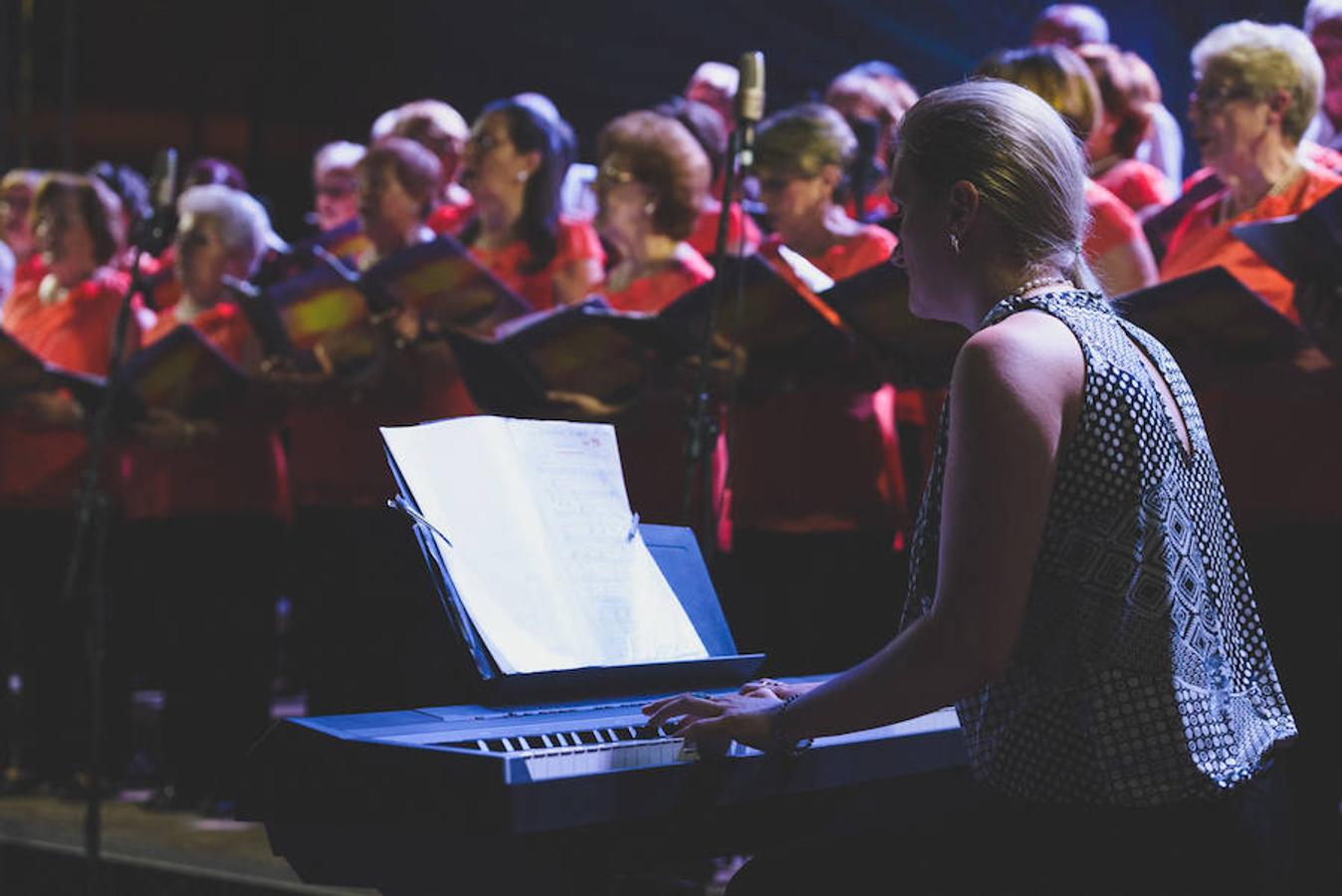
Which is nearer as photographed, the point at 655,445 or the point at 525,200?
the point at 655,445

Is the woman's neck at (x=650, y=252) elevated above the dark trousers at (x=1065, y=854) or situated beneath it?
elevated above

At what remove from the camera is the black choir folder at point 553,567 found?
1.85 metres

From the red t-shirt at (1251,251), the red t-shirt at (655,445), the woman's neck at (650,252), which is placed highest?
the red t-shirt at (1251,251)

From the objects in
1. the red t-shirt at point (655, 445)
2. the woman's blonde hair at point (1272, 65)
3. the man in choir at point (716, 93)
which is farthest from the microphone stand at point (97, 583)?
the woman's blonde hair at point (1272, 65)

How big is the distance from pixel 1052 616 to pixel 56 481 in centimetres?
389

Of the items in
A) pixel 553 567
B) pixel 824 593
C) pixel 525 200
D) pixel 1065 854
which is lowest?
pixel 824 593

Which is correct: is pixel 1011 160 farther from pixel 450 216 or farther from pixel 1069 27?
pixel 450 216

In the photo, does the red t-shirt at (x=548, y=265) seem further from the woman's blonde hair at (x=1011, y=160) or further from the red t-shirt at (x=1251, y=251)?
the woman's blonde hair at (x=1011, y=160)

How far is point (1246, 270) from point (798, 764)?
6.00 ft

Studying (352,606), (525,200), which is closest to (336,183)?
(525,200)

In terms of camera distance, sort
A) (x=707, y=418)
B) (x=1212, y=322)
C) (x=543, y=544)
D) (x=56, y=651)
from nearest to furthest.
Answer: (x=543, y=544), (x=1212, y=322), (x=707, y=418), (x=56, y=651)

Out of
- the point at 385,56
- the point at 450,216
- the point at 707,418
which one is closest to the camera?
the point at 707,418

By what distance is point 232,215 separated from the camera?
4.71 meters

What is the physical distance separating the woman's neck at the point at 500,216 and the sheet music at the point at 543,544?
7.27 feet
